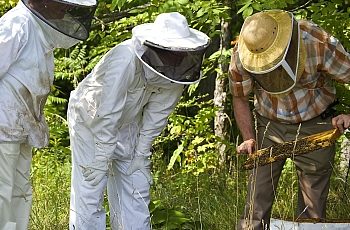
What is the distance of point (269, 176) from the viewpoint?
19.1 feet

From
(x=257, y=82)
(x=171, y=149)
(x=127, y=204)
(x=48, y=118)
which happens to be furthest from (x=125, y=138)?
(x=171, y=149)

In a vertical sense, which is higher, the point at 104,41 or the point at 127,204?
the point at 104,41

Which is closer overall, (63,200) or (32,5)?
(32,5)

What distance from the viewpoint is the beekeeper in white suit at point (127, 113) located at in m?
5.23

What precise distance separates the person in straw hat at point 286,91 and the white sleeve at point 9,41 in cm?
166

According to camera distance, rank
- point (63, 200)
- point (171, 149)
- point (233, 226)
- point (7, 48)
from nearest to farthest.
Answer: point (7, 48)
point (233, 226)
point (63, 200)
point (171, 149)

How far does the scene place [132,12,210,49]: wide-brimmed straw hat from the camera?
520 centimetres

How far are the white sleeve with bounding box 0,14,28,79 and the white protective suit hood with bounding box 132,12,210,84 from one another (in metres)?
0.85

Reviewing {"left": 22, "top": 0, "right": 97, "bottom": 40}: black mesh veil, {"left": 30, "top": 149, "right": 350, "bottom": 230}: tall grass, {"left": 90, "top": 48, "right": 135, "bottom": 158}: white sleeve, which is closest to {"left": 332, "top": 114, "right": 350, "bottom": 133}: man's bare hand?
{"left": 30, "top": 149, "right": 350, "bottom": 230}: tall grass

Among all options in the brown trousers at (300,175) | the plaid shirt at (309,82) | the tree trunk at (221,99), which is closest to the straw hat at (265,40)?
the plaid shirt at (309,82)

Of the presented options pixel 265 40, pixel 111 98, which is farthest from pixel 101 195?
pixel 265 40

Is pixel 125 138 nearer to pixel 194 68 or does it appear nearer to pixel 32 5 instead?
pixel 194 68

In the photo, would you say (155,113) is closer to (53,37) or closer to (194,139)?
(53,37)

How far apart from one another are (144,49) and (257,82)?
0.96 m
